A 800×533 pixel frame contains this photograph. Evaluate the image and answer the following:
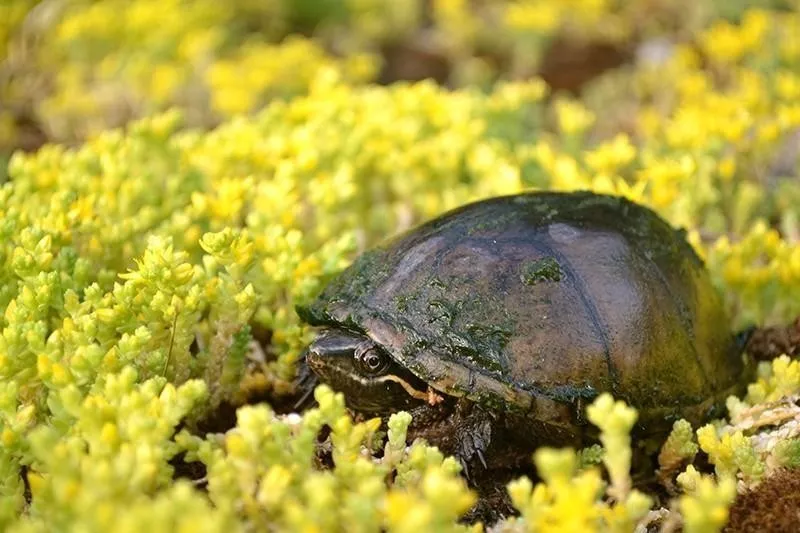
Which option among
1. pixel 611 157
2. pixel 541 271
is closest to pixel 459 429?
pixel 541 271

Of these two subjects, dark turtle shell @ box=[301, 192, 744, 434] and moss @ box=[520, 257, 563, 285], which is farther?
moss @ box=[520, 257, 563, 285]

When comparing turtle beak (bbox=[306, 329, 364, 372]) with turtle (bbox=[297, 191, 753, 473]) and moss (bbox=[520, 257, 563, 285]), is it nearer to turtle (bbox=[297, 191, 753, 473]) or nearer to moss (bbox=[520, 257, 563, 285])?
turtle (bbox=[297, 191, 753, 473])

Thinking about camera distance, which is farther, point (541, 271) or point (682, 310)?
point (682, 310)

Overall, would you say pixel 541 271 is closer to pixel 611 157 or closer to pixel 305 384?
pixel 305 384

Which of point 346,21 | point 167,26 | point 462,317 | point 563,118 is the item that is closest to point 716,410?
point 462,317

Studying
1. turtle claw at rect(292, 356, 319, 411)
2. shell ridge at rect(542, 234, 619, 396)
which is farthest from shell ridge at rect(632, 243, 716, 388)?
turtle claw at rect(292, 356, 319, 411)

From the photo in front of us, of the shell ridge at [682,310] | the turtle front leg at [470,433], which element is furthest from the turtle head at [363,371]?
the shell ridge at [682,310]
